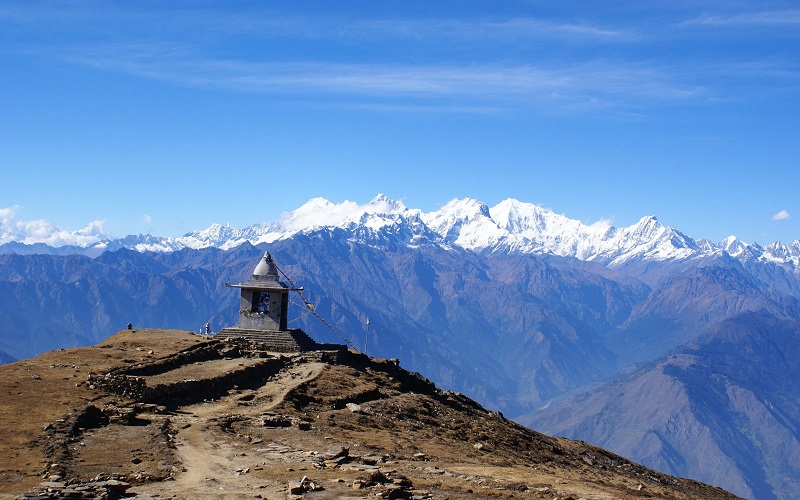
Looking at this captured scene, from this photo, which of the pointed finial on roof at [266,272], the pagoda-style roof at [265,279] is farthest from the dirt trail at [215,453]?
the pointed finial on roof at [266,272]

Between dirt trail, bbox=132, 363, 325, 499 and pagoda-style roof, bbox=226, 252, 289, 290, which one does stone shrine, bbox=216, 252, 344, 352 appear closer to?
pagoda-style roof, bbox=226, 252, 289, 290

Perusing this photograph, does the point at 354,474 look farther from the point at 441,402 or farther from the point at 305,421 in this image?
the point at 441,402

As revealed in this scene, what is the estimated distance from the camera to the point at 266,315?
6400cm

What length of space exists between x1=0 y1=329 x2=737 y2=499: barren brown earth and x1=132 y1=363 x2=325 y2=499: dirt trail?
0.09 metres

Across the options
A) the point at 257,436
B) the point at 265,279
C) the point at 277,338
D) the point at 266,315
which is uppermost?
the point at 265,279

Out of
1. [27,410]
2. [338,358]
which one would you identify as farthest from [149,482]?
[338,358]

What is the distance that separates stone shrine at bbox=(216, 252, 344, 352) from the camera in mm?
62094

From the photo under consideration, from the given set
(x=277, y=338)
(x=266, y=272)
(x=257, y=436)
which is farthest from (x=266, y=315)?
(x=257, y=436)

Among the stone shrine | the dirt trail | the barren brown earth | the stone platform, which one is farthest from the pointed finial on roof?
the dirt trail

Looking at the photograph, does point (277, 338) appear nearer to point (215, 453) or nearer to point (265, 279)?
point (265, 279)

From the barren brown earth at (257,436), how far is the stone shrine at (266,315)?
12.1ft

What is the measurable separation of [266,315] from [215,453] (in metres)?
32.8

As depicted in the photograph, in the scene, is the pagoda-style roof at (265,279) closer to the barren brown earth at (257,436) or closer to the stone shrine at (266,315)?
the stone shrine at (266,315)

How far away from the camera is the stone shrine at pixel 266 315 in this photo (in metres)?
62.1
